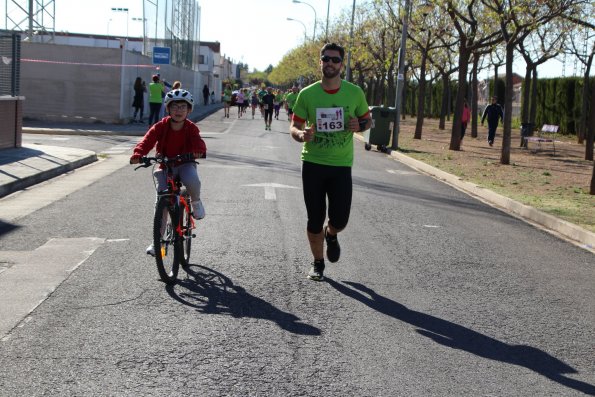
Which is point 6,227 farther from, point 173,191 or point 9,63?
point 9,63

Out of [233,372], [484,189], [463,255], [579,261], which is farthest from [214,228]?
[484,189]

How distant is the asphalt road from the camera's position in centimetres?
488

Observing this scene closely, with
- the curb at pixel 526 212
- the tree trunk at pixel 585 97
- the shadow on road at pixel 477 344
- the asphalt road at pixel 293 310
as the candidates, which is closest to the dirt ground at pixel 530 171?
the curb at pixel 526 212

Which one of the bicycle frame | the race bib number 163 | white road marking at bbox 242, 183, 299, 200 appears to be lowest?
white road marking at bbox 242, 183, 299, 200

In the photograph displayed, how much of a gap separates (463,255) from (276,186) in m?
6.25

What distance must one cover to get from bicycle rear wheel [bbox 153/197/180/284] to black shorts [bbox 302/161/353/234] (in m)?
1.13

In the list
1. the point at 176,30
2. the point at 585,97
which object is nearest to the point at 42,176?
the point at 585,97

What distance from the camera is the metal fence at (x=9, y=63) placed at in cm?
1909

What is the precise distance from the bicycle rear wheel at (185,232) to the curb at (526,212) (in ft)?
16.5

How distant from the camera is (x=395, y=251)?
927 cm

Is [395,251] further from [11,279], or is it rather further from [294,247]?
[11,279]

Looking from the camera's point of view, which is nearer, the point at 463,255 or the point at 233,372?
the point at 233,372

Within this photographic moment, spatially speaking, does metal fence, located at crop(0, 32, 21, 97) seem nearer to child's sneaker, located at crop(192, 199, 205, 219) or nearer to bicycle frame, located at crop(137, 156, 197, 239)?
child's sneaker, located at crop(192, 199, 205, 219)

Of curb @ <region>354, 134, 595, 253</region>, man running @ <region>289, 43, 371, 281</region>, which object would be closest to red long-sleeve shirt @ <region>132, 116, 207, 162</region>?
man running @ <region>289, 43, 371, 281</region>
